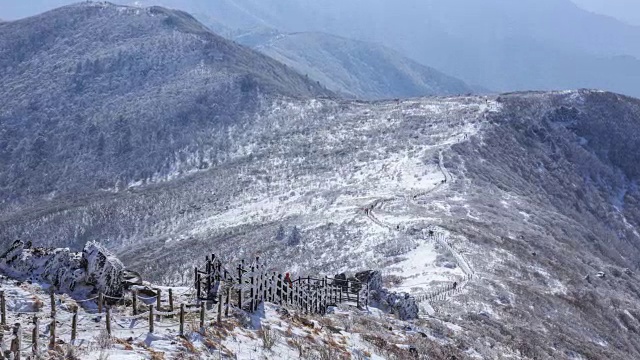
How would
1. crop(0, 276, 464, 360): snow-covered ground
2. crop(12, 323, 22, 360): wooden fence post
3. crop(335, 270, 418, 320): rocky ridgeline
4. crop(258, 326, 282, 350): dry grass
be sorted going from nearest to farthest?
crop(12, 323, 22, 360): wooden fence post, crop(0, 276, 464, 360): snow-covered ground, crop(258, 326, 282, 350): dry grass, crop(335, 270, 418, 320): rocky ridgeline

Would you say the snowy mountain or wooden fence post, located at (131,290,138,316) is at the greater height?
wooden fence post, located at (131,290,138,316)

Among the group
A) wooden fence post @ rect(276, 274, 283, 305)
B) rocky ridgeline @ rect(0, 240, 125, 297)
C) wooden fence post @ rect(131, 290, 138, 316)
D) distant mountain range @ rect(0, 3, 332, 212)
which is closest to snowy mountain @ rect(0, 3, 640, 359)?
wooden fence post @ rect(131, 290, 138, 316)

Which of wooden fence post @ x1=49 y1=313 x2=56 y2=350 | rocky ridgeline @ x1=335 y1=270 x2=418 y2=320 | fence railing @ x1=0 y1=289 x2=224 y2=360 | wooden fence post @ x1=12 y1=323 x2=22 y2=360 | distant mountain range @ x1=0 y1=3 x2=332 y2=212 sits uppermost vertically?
wooden fence post @ x1=12 y1=323 x2=22 y2=360

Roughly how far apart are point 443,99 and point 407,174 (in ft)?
171

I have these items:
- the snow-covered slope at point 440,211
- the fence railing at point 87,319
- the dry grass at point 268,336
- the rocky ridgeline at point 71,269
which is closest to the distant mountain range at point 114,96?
the snow-covered slope at point 440,211

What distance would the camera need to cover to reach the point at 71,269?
54.8ft

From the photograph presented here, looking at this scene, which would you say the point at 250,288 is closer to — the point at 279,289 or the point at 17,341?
the point at 279,289

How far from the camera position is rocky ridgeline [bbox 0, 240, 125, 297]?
16.5 meters

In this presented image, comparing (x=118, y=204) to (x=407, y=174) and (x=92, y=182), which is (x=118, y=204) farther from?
(x=407, y=174)

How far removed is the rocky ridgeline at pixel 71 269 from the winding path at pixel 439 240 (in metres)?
21.3

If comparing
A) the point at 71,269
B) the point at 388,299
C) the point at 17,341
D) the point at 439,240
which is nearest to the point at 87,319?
the point at 71,269

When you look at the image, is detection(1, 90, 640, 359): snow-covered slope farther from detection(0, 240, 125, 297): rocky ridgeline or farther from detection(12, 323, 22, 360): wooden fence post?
detection(12, 323, 22, 360): wooden fence post

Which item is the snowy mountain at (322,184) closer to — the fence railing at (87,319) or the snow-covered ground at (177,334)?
the snow-covered ground at (177,334)

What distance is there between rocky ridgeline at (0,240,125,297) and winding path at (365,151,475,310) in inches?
840
